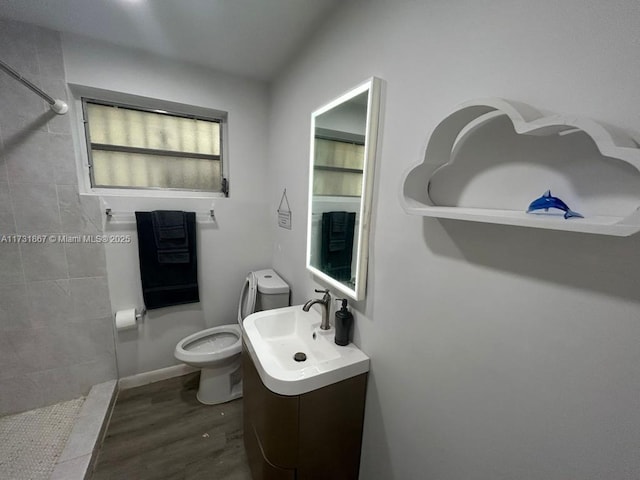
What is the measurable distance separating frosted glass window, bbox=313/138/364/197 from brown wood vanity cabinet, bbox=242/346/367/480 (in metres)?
0.88

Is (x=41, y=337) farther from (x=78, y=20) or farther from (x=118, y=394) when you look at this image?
(x=78, y=20)

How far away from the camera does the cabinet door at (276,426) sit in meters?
0.98

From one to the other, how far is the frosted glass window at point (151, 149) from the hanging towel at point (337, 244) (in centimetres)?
125

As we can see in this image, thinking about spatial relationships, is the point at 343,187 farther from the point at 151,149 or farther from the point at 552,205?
the point at 151,149

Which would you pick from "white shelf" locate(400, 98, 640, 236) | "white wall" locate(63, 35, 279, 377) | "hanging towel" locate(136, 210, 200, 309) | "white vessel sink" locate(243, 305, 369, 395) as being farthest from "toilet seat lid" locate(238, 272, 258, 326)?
"white shelf" locate(400, 98, 640, 236)

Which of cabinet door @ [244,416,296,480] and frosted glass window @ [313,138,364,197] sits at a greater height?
frosted glass window @ [313,138,364,197]

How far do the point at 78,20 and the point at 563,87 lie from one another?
2237 mm

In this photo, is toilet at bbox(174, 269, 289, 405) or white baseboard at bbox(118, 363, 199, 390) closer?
toilet at bbox(174, 269, 289, 405)

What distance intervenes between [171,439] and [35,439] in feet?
2.66

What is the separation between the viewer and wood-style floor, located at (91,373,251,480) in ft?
4.67

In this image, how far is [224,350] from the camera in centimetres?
178

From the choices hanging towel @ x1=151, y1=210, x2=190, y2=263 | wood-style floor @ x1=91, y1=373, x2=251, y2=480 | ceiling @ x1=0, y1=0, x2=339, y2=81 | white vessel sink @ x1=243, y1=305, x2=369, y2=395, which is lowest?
wood-style floor @ x1=91, y1=373, x2=251, y2=480

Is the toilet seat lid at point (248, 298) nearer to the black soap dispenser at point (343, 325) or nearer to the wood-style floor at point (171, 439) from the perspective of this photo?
the wood-style floor at point (171, 439)

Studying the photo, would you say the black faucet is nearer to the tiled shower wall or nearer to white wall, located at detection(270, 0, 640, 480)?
white wall, located at detection(270, 0, 640, 480)
